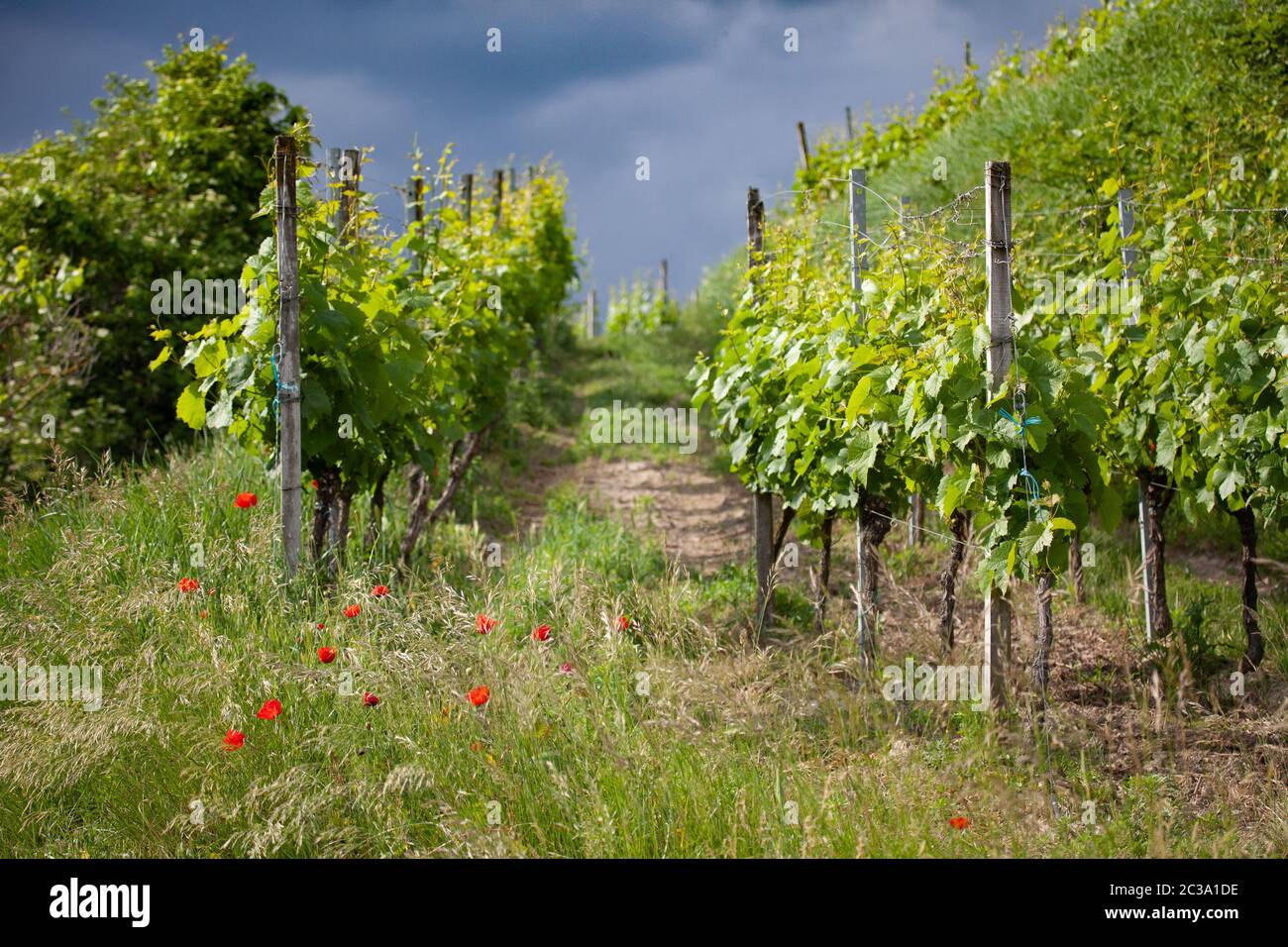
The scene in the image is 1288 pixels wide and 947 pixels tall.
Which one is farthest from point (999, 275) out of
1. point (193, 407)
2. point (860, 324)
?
point (193, 407)

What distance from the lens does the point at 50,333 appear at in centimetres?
819

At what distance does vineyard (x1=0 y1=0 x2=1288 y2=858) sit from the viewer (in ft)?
10.7

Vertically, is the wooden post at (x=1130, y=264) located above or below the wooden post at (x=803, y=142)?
below

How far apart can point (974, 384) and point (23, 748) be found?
3.47m

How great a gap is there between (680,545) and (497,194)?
22.7 ft

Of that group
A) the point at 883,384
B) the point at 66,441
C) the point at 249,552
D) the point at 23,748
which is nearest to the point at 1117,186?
the point at 883,384

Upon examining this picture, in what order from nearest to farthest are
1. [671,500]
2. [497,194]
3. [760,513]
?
[760,513] < [671,500] < [497,194]

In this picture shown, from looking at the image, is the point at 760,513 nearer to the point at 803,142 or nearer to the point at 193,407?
the point at 193,407

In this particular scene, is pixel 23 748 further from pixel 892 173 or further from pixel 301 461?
pixel 892 173

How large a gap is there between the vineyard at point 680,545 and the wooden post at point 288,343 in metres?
0.02

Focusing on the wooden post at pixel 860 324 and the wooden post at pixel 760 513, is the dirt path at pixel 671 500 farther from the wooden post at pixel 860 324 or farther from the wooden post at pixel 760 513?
the wooden post at pixel 860 324

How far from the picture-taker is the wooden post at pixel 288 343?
4938 mm

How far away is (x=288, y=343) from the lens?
496 centimetres

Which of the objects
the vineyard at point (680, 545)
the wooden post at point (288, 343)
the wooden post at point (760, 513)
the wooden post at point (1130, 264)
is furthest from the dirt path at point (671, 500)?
the wooden post at point (1130, 264)
